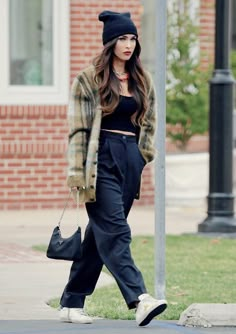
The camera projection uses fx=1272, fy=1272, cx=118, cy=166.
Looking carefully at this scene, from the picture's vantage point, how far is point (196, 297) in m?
8.78

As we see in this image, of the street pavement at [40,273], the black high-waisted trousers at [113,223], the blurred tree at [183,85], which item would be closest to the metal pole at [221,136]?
the street pavement at [40,273]

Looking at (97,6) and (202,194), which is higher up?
(97,6)

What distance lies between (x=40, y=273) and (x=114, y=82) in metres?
2.91

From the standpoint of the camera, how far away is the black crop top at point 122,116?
751 centimetres

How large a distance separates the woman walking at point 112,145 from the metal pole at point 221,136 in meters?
4.61

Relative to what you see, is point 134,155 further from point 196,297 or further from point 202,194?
point 202,194

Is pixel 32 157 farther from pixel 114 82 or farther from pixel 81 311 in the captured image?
pixel 114 82

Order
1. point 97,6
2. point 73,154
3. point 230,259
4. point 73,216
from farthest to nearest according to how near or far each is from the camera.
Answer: point 97,6, point 73,216, point 230,259, point 73,154

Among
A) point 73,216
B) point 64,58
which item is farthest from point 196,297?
point 64,58

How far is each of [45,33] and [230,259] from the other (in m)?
5.31

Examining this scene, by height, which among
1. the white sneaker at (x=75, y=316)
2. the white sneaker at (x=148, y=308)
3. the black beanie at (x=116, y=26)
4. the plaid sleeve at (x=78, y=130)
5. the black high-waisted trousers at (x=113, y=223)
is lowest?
the white sneaker at (x=75, y=316)

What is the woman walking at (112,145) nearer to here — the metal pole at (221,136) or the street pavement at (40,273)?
the street pavement at (40,273)

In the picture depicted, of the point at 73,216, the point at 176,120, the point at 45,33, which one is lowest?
the point at 73,216

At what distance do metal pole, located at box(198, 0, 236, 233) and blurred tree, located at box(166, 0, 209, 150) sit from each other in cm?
344
